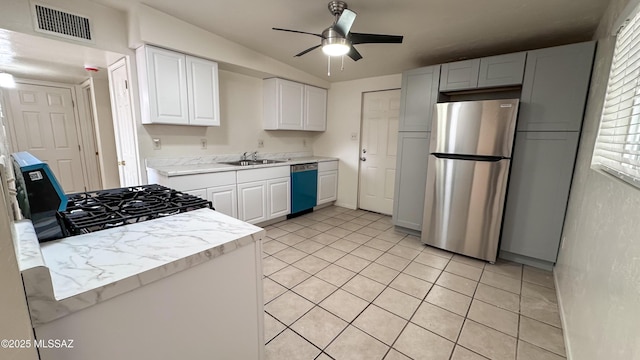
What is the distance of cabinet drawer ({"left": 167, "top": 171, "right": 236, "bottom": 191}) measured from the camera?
8.50ft

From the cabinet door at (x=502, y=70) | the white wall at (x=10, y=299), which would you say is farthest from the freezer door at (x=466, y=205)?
the white wall at (x=10, y=299)

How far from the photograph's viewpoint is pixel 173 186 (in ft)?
8.43

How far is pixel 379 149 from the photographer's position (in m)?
4.22

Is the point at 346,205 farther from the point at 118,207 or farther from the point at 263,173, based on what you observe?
the point at 118,207

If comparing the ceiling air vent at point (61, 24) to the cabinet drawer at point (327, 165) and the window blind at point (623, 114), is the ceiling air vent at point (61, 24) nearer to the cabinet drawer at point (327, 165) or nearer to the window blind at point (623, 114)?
the cabinet drawer at point (327, 165)

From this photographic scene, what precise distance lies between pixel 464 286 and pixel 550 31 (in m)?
2.49

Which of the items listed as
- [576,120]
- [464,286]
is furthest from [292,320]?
[576,120]

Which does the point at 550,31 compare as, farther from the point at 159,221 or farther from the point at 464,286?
the point at 159,221

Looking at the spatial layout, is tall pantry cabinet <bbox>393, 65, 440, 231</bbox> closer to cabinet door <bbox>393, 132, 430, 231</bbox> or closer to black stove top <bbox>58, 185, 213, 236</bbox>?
cabinet door <bbox>393, 132, 430, 231</bbox>

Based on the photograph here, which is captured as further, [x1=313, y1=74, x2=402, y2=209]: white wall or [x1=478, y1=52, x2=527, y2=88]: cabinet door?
[x1=313, y1=74, x2=402, y2=209]: white wall

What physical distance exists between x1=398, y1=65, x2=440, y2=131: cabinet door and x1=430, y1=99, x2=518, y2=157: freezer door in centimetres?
26

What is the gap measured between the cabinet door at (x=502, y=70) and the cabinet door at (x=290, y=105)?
8.07ft

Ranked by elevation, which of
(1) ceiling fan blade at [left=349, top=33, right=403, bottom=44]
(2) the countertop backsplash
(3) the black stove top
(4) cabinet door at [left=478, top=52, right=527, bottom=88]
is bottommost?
(3) the black stove top

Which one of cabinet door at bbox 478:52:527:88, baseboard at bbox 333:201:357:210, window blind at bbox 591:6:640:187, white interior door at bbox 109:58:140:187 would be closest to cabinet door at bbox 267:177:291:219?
baseboard at bbox 333:201:357:210
